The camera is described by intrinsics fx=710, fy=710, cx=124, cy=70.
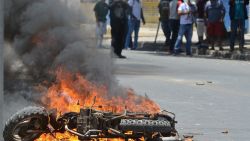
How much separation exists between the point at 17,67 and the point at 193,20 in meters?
14.5

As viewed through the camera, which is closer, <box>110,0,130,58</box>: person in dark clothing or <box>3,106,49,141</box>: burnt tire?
<box>3,106,49,141</box>: burnt tire

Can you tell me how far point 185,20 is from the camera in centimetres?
2244

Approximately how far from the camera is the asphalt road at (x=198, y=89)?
31.1 ft

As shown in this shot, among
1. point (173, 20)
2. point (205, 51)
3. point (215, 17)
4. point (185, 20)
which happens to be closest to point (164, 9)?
point (173, 20)

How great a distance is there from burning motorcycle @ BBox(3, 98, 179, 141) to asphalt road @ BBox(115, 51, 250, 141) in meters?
2.19

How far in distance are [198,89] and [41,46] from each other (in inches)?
235

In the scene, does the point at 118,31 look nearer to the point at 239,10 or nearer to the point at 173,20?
the point at 173,20

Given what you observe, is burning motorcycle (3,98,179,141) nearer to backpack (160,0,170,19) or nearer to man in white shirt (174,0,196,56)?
man in white shirt (174,0,196,56)

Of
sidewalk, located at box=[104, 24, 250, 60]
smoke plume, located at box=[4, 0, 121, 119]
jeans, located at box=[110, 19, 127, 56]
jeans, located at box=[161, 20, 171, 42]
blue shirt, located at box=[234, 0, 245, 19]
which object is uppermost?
smoke plume, located at box=[4, 0, 121, 119]

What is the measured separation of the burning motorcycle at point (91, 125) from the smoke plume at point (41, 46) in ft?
5.14

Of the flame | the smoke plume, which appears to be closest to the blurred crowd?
the smoke plume

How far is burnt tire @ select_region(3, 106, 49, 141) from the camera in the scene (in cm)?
657

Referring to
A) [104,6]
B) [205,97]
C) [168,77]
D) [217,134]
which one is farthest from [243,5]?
[217,134]

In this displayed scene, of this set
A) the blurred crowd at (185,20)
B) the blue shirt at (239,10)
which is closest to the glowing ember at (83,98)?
the blurred crowd at (185,20)
